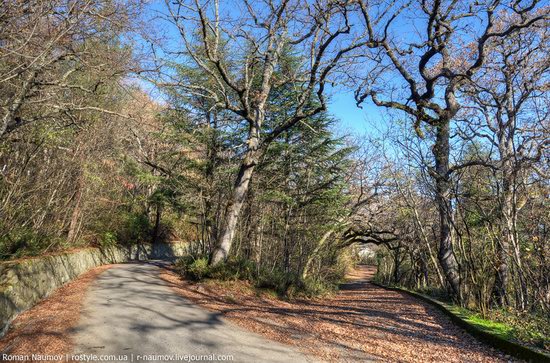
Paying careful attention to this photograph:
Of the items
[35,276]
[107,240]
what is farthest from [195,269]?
[107,240]

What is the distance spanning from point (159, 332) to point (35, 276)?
376 cm

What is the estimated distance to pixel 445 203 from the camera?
30.8ft

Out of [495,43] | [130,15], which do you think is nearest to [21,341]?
[130,15]

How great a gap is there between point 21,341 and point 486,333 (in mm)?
A: 8000

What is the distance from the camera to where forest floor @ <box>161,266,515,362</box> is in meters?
5.73

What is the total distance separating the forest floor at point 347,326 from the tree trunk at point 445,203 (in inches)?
55.3

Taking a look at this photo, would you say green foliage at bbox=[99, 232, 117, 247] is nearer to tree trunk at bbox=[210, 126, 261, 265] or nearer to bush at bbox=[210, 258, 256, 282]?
tree trunk at bbox=[210, 126, 261, 265]

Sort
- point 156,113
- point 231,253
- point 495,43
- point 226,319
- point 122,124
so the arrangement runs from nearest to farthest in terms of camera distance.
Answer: point 226,319 < point 495,43 < point 231,253 < point 122,124 < point 156,113

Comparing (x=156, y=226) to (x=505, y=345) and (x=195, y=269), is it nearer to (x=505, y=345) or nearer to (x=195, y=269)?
(x=195, y=269)

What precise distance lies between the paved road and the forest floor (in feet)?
1.70

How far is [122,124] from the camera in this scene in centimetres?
1330

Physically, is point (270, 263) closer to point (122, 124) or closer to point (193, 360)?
point (122, 124)

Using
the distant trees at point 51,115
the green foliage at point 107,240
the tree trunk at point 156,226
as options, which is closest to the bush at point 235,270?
the distant trees at point 51,115

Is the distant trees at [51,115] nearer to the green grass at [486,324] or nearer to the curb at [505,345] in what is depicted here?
the curb at [505,345]
